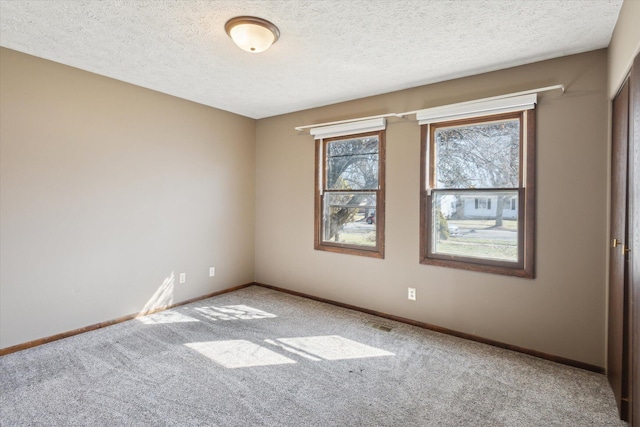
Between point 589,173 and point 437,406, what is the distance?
212cm

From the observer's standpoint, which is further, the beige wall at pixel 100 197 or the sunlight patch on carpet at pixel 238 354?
the beige wall at pixel 100 197

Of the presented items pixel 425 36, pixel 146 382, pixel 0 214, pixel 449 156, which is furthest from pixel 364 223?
pixel 0 214

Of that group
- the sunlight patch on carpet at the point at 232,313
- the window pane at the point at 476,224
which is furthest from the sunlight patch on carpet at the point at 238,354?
the window pane at the point at 476,224

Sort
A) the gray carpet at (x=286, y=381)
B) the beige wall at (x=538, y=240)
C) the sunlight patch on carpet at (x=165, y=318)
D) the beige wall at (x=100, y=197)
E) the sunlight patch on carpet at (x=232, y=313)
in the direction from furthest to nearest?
the sunlight patch on carpet at (x=232, y=313) → the sunlight patch on carpet at (x=165, y=318) → the beige wall at (x=100, y=197) → the beige wall at (x=538, y=240) → the gray carpet at (x=286, y=381)

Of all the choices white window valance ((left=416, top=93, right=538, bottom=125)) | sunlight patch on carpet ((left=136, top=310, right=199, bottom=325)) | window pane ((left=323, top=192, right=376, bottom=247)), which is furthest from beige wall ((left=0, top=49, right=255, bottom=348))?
white window valance ((left=416, top=93, right=538, bottom=125))

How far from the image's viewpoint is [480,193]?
3139 millimetres

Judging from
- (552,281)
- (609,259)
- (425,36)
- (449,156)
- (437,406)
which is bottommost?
(437,406)

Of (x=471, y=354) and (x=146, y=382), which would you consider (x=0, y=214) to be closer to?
(x=146, y=382)

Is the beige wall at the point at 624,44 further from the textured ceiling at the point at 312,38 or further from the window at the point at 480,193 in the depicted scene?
the window at the point at 480,193

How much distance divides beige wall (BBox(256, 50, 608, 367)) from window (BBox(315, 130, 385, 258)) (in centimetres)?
12

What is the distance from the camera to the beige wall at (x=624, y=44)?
171 centimetres

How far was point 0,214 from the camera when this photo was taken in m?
2.71

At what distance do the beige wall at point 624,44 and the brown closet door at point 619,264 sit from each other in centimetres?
10

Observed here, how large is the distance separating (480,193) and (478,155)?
0.36 metres
